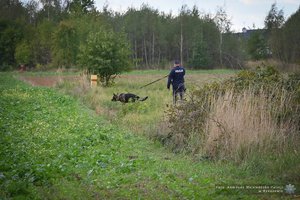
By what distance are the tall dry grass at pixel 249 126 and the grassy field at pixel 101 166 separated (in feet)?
1.85

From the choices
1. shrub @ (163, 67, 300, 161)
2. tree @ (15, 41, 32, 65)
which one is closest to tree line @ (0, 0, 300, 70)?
tree @ (15, 41, 32, 65)

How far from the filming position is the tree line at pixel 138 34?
1951 inches

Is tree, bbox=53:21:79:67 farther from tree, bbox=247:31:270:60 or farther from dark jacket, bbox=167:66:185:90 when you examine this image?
dark jacket, bbox=167:66:185:90

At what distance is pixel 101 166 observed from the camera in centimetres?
766

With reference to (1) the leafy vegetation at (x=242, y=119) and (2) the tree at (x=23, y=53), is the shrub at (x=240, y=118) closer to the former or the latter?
(1) the leafy vegetation at (x=242, y=119)

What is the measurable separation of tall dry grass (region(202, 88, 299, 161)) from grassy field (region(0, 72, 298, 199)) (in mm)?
562

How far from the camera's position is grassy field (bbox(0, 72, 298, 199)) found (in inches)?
242

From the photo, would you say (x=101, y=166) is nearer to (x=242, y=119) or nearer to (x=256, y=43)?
(x=242, y=119)

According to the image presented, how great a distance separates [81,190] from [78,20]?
4602 centimetres

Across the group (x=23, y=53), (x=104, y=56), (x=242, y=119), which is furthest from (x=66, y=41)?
(x=242, y=119)

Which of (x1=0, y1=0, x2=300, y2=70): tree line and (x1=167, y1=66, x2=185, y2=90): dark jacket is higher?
(x1=0, y1=0, x2=300, y2=70): tree line

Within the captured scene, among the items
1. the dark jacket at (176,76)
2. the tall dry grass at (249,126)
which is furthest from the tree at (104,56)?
the tall dry grass at (249,126)

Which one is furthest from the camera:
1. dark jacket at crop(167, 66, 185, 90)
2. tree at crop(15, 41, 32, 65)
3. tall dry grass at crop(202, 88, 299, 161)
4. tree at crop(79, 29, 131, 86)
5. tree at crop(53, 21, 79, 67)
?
tree at crop(15, 41, 32, 65)

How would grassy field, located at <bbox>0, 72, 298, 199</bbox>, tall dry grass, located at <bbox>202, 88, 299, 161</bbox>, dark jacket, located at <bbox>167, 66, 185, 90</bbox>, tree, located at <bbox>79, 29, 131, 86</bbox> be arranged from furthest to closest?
1. tree, located at <bbox>79, 29, 131, 86</bbox>
2. dark jacket, located at <bbox>167, 66, 185, 90</bbox>
3. tall dry grass, located at <bbox>202, 88, 299, 161</bbox>
4. grassy field, located at <bbox>0, 72, 298, 199</bbox>
